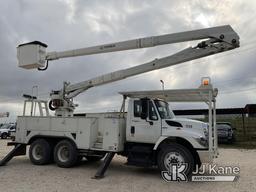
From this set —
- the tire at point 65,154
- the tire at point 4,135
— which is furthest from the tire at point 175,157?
the tire at point 4,135

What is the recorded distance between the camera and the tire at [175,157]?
23.9ft

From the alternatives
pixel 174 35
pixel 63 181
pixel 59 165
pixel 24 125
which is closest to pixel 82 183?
pixel 63 181

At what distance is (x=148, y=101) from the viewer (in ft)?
26.9

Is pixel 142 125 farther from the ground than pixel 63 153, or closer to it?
farther from the ground

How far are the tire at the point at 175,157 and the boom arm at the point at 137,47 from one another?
2770 millimetres

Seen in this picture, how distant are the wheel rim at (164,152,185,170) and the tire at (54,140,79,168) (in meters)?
3.22

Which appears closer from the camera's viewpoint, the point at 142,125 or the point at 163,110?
the point at 142,125

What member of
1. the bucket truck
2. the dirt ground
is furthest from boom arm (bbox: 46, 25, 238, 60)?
the dirt ground

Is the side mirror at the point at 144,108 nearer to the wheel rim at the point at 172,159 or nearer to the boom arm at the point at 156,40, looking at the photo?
the wheel rim at the point at 172,159

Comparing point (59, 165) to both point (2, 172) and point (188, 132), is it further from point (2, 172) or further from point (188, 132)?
point (188, 132)

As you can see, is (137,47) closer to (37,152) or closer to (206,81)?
(206,81)

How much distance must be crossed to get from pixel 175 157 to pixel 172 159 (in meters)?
0.11

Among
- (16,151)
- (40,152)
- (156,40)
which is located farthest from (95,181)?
(156,40)

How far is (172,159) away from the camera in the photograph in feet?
24.6
